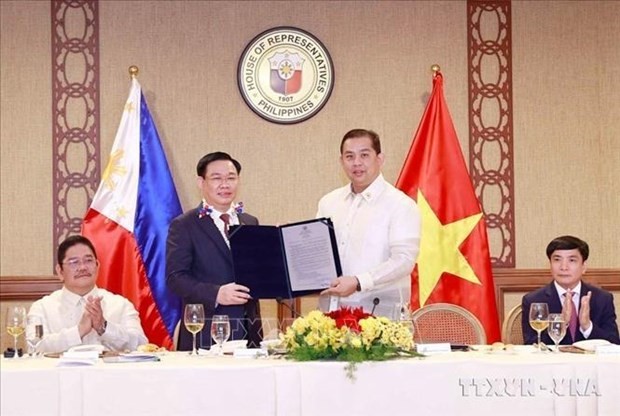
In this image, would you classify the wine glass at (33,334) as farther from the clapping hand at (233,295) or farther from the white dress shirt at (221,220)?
the white dress shirt at (221,220)

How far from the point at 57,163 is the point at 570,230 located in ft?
10.5

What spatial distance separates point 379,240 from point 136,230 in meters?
1.77

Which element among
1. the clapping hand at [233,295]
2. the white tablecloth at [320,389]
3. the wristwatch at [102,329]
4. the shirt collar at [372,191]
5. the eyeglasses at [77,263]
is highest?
the shirt collar at [372,191]

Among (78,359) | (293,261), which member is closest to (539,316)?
(293,261)

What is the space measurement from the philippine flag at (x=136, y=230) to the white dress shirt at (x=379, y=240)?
4.79 ft

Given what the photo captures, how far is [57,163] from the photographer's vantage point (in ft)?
19.0

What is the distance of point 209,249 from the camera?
170 inches

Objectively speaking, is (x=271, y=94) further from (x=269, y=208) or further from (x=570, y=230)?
(x=570, y=230)

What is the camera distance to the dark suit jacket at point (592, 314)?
14.0 feet

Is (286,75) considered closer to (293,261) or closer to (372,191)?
(372,191)

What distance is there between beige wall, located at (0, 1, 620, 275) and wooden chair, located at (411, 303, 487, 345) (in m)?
1.63

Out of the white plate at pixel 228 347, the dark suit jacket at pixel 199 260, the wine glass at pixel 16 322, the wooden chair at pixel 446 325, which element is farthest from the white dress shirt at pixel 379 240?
the wine glass at pixel 16 322

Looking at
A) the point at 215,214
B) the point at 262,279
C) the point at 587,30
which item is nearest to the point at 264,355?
the point at 262,279

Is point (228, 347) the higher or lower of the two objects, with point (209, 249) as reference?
lower
